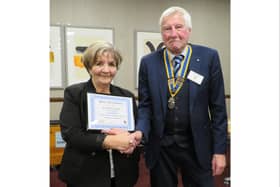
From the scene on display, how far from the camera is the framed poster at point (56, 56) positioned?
432 cm

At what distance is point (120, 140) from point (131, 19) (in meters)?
3.54

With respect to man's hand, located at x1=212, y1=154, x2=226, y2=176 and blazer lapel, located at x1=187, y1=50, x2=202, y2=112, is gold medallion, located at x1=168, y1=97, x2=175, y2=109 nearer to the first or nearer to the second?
blazer lapel, located at x1=187, y1=50, x2=202, y2=112

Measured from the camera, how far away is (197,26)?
5051 mm

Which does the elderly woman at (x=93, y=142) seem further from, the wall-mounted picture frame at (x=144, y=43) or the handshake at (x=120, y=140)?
the wall-mounted picture frame at (x=144, y=43)

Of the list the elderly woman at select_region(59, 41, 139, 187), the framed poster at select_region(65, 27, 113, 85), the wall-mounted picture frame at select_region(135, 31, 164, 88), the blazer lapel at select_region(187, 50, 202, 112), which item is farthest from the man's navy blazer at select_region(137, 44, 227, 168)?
the wall-mounted picture frame at select_region(135, 31, 164, 88)

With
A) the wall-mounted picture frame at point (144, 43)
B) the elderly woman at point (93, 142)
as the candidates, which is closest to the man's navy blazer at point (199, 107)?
the elderly woman at point (93, 142)

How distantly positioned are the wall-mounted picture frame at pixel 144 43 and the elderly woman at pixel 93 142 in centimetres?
321

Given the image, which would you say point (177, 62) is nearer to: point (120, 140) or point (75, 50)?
point (120, 140)

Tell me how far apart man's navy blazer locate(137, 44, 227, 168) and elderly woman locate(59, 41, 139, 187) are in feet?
0.58

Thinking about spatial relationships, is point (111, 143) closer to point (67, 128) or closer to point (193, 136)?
point (67, 128)

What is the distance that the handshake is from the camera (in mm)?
1441

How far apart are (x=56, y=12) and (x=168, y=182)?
347 cm

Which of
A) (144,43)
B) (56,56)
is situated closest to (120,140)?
(56,56)

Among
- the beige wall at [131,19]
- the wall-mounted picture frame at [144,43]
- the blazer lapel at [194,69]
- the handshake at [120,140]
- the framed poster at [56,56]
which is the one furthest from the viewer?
the wall-mounted picture frame at [144,43]
